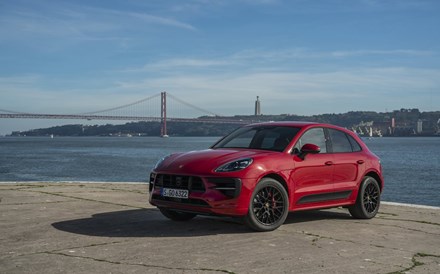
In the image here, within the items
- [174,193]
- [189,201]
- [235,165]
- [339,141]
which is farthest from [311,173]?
[174,193]

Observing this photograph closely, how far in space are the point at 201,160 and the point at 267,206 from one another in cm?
97

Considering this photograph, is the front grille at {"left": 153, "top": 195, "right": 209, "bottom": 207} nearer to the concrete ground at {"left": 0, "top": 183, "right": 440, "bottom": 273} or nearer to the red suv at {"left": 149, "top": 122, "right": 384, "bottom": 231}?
the red suv at {"left": 149, "top": 122, "right": 384, "bottom": 231}

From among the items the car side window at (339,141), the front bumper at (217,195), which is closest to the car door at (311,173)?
the car side window at (339,141)

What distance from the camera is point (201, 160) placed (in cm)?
685

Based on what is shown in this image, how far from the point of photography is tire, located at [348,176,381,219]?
26.7 ft

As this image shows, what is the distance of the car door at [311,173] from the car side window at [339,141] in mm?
227

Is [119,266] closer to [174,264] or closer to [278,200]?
[174,264]

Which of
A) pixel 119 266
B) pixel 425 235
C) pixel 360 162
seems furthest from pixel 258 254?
pixel 360 162

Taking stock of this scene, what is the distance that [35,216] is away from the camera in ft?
26.0

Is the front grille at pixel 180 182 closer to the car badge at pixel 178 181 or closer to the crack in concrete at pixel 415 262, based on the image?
the car badge at pixel 178 181

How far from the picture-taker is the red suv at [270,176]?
6594 mm

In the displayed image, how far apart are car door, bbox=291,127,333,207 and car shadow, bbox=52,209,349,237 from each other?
0.59 m

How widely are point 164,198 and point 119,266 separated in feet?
6.95

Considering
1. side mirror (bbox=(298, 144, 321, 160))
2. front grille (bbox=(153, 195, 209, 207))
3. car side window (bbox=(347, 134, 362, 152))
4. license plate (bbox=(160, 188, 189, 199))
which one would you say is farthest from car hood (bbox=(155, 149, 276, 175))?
car side window (bbox=(347, 134, 362, 152))
